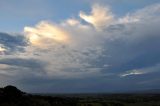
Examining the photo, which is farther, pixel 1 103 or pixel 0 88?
pixel 0 88

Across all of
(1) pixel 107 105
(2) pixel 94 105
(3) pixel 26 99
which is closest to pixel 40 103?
(3) pixel 26 99

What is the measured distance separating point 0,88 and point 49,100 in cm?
2199

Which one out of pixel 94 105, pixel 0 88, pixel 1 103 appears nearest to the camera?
pixel 1 103

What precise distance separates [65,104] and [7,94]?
26781 mm

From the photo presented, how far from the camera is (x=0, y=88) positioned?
454 feet

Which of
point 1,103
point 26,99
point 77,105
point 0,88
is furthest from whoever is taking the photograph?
point 77,105

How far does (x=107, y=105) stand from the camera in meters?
177

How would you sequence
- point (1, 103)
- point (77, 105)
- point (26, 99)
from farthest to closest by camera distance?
point (77, 105), point (26, 99), point (1, 103)

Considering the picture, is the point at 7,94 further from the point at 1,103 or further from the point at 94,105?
the point at 94,105

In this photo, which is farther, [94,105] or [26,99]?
[94,105]

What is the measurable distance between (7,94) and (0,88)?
11628 mm

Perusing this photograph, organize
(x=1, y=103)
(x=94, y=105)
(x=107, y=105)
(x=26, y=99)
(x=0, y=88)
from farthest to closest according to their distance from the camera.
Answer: (x=107, y=105) < (x=94, y=105) < (x=0, y=88) < (x=26, y=99) < (x=1, y=103)

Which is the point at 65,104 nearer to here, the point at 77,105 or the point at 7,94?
the point at 77,105

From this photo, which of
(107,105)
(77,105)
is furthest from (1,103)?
(107,105)
